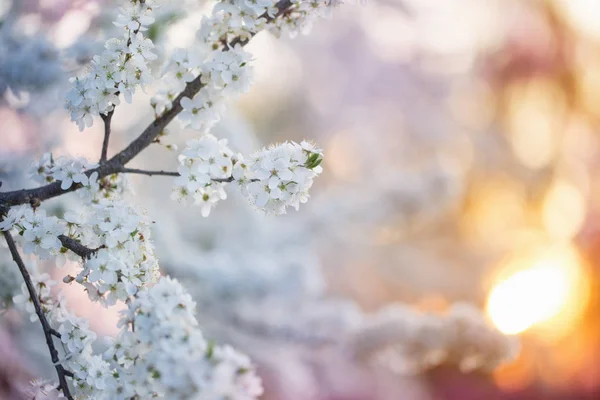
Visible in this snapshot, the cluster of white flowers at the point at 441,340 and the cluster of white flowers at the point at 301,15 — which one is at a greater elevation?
the cluster of white flowers at the point at 301,15

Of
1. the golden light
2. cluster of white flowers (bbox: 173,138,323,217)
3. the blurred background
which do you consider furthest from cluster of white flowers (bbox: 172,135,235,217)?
the golden light

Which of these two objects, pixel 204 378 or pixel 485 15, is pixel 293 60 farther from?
pixel 204 378

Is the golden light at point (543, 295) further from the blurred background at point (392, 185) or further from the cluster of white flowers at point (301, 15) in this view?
the cluster of white flowers at point (301, 15)

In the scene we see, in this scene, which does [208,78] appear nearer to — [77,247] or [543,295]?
[77,247]

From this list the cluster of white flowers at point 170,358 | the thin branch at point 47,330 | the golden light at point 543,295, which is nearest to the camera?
the cluster of white flowers at point 170,358

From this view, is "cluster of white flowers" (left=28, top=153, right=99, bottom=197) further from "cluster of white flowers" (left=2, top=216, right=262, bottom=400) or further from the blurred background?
the blurred background

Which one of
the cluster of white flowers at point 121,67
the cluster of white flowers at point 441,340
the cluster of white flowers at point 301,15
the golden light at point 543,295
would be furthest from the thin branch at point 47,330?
the golden light at point 543,295

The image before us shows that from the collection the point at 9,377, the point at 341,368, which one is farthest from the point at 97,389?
the point at 341,368

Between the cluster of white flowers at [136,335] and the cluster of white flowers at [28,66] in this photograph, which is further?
the cluster of white flowers at [28,66]
